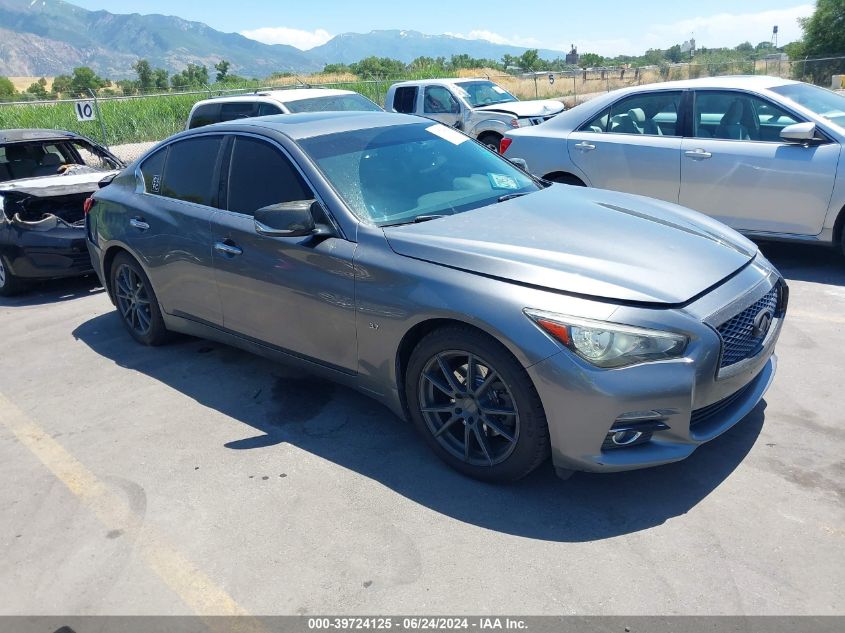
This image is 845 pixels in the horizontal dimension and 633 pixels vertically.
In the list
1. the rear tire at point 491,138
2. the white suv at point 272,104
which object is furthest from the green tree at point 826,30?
the white suv at point 272,104

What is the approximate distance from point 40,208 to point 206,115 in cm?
439

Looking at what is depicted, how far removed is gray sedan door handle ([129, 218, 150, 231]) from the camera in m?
5.09

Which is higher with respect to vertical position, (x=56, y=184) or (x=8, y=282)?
(x=56, y=184)

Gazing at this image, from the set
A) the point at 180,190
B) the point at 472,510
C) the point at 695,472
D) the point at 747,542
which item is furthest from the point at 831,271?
the point at 180,190

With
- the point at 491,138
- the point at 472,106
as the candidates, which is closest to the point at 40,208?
the point at 491,138

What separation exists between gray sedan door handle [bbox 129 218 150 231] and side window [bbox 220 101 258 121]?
563cm

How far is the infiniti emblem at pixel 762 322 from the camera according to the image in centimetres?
334

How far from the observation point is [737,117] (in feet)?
21.0

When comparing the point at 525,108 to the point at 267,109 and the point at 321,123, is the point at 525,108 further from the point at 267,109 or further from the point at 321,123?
the point at 321,123

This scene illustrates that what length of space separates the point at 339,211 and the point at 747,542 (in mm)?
2463

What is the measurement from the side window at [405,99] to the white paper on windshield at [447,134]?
435 inches

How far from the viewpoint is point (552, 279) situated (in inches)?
124

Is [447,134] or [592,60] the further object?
[592,60]

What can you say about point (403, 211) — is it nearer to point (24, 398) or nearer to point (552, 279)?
point (552, 279)
